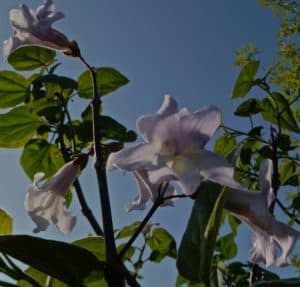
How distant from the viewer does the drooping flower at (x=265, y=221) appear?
1.87 feet

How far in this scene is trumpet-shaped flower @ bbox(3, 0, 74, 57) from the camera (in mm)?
774

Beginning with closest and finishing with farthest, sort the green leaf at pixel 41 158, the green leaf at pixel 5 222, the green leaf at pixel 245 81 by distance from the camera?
the green leaf at pixel 5 222 < the green leaf at pixel 41 158 < the green leaf at pixel 245 81

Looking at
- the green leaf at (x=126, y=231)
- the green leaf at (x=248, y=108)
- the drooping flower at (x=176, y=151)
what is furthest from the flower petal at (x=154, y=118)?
the green leaf at (x=248, y=108)

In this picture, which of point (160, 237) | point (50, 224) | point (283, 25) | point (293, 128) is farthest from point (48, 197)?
point (283, 25)

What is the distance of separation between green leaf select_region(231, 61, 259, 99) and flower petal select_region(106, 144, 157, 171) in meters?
0.62

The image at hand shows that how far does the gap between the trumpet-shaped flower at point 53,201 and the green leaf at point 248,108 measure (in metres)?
0.66

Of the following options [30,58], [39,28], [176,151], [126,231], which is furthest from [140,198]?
[30,58]

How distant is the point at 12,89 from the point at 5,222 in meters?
0.43

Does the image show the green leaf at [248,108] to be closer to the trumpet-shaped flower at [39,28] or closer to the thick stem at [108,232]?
the trumpet-shaped flower at [39,28]

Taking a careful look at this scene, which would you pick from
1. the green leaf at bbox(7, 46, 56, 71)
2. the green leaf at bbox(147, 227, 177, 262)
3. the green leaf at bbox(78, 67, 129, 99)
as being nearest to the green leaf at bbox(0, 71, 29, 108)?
the green leaf at bbox(7, 46, 56, 71)

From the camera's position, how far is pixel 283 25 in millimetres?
5457

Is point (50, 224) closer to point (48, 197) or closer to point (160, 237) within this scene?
point (48, 197)

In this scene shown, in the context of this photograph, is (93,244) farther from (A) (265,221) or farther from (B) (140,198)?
(A) (265,221)

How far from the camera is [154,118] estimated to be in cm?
55
